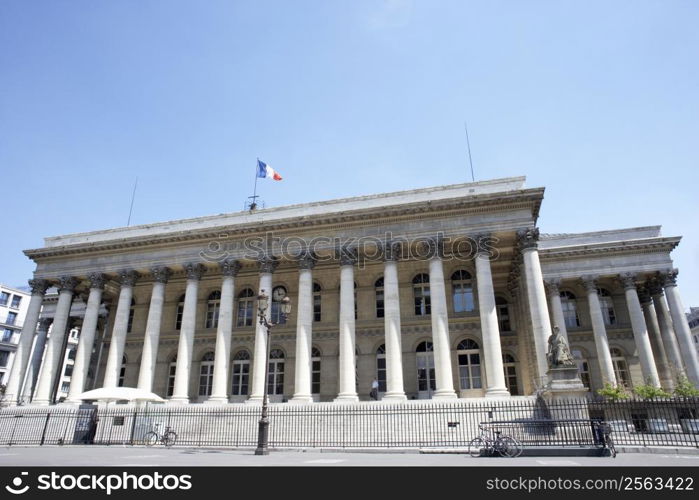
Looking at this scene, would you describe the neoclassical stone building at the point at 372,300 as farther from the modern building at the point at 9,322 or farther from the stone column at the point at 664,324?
the modern building at the point at 9,322

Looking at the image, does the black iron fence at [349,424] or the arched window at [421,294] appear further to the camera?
the arched window at [421,294]

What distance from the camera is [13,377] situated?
87.0 ft

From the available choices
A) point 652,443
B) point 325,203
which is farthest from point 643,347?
point 325,203

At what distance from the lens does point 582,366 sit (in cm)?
2917

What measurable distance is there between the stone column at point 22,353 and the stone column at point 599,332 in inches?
1328

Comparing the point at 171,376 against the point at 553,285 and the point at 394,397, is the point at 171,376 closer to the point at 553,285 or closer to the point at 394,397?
the point at 394,397

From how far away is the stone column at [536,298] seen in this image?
20519 millimetres

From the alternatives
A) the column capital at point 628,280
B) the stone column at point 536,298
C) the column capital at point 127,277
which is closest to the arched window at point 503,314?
the stone column at point 536,298

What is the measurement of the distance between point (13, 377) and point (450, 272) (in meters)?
26.3

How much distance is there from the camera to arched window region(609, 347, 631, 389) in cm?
2897

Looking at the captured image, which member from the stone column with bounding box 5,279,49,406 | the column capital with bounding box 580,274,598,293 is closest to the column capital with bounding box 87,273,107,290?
the stone column with bounding box 5,279,49,406

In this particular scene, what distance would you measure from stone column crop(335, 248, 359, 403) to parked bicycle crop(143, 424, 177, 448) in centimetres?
719

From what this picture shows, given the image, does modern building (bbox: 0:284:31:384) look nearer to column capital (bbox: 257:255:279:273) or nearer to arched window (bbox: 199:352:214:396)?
arched window (bbox: 199:352:214:396)

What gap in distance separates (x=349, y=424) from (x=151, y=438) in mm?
8078
